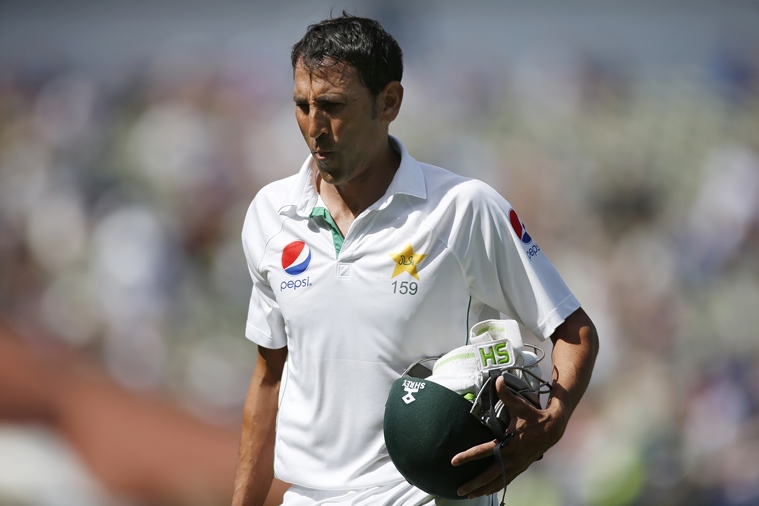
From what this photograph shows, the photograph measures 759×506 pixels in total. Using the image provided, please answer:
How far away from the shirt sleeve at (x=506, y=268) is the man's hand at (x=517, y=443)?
361mm

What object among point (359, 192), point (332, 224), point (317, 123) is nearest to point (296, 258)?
point (332, 224)

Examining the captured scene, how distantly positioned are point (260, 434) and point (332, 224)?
753 mm

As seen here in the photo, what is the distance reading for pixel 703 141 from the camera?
6461mm

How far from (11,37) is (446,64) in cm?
299

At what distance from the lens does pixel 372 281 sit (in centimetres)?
299

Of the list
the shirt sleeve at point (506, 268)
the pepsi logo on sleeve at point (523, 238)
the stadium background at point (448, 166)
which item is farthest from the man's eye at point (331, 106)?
the stadium background at point (448, 166)

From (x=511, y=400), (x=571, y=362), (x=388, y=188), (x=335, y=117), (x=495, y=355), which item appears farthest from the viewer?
(x=388, y=188)

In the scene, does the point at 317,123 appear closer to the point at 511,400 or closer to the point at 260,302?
the point at 260,302

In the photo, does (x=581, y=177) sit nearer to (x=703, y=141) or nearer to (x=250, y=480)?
(x=703, y=141)

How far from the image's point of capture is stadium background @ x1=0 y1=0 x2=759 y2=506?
6.27m

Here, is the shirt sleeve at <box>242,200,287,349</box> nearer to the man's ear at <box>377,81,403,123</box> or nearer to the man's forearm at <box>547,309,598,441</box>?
the man's ear at <box>377,81,403,123</box>

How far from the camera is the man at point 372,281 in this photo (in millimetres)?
2957

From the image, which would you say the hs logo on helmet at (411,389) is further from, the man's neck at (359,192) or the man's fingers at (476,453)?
the man's neck at (359,192)

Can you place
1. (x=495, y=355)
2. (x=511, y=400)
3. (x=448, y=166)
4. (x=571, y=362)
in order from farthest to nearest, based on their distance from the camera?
(x=448, y=166), (x=571, y=362), (x=495, y=355), (x=511, y=400)
